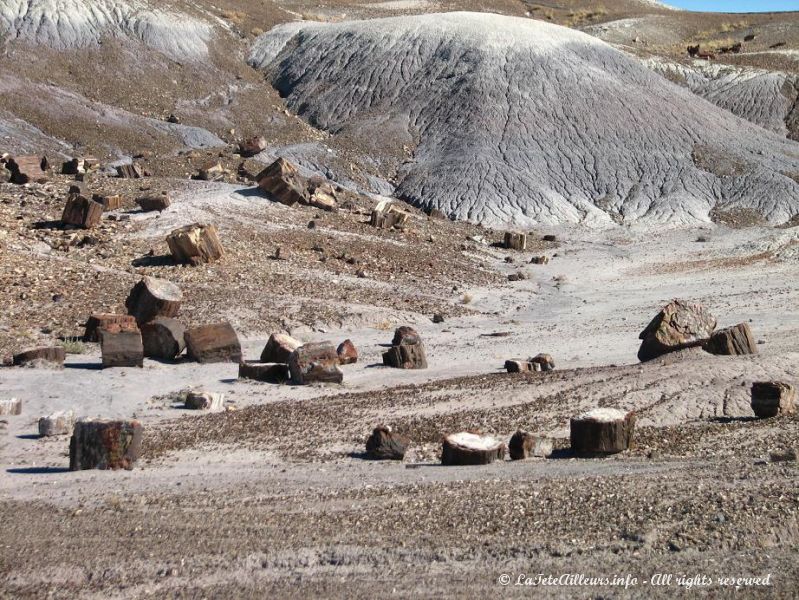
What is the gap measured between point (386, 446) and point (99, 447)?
2650mm

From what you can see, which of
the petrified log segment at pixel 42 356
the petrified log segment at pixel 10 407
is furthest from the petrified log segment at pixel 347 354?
the petrified log segment at pixel 10 407

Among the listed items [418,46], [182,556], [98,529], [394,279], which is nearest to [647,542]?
[182,556]

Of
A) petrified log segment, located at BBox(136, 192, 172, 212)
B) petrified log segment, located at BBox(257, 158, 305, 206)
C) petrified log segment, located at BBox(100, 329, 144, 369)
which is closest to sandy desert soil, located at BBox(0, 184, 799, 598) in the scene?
petrified log segment, located at BBox(100, 329, 144, 369)

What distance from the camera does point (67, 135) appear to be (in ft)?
102

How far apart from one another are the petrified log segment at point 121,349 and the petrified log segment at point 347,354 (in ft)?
9.37

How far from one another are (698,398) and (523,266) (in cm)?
1517

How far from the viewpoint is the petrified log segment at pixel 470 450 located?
31.2 feet

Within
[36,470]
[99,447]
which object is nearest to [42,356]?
[36,470]

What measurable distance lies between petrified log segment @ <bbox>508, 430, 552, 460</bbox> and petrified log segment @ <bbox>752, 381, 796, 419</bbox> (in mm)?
2364

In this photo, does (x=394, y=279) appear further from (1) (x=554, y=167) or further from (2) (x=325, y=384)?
(1) (x=554, y=167)

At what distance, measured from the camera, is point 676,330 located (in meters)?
13.6

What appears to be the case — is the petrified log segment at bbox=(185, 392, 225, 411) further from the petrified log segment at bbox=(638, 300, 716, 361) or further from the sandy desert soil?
the petrified log segment at bbox=(638, 300, 716, 361)

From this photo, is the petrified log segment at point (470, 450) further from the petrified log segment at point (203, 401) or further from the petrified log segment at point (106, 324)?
the petrified log segment at point (106, 324)

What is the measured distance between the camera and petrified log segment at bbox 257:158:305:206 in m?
25.7
